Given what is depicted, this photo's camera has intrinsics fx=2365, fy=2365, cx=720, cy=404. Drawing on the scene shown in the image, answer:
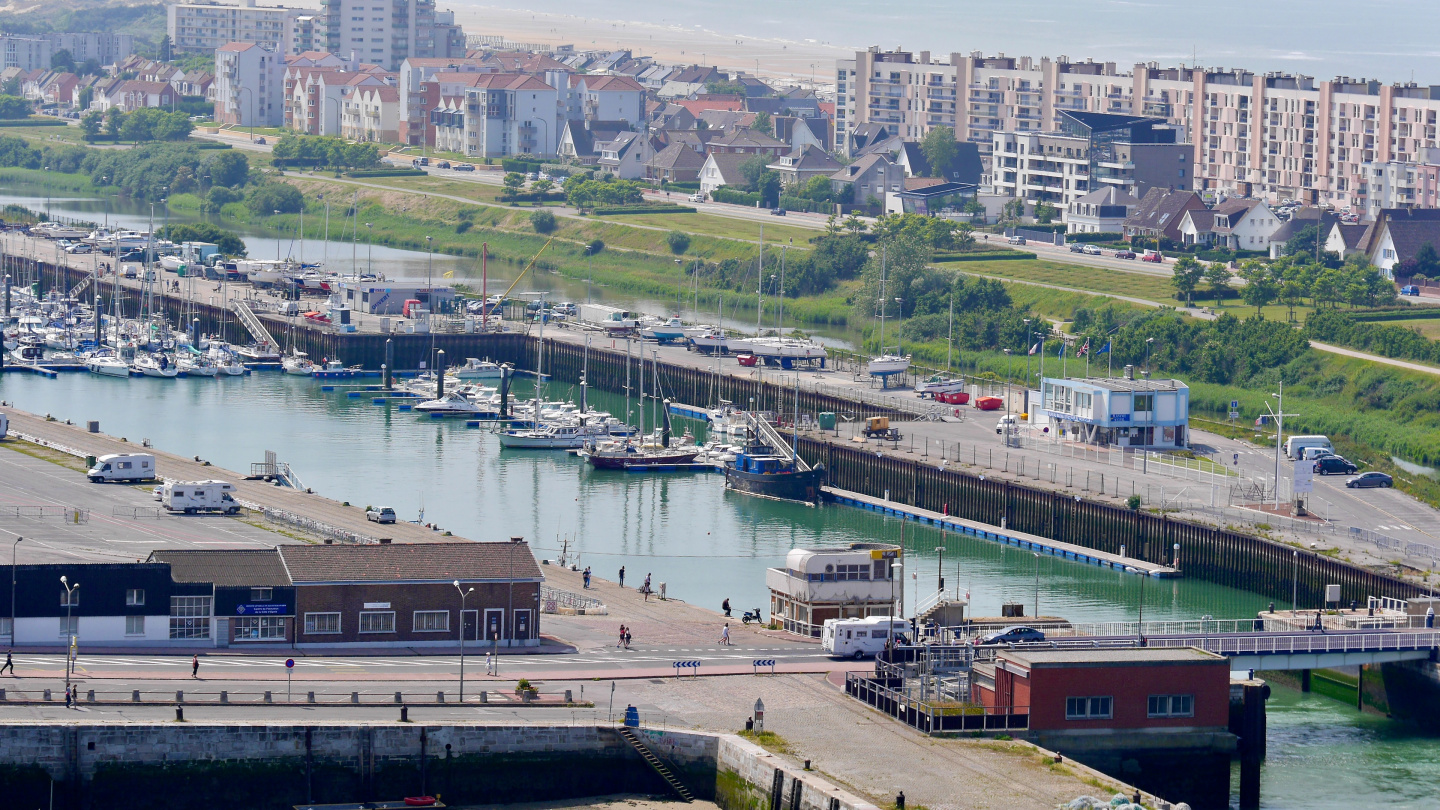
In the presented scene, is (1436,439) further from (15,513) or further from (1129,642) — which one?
(15,513)

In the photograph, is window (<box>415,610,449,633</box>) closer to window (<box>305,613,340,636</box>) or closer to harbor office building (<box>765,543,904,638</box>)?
window (<box>305,613,340,636</box>)

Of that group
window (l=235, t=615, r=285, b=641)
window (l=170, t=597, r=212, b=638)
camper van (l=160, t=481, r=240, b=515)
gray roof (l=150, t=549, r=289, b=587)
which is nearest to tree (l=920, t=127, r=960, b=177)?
camper van (l=160, t=481, r=240, b=515)

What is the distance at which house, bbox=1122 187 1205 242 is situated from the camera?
162625 millimetres

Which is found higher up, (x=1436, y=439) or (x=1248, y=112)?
(x=1248, y=112)

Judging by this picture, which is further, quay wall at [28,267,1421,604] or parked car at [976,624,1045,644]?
quay wall at [28,267,1421,604]

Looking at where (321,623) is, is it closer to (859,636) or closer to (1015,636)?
(859,636)

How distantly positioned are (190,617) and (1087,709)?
22.8m

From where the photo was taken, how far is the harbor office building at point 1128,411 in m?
94.6

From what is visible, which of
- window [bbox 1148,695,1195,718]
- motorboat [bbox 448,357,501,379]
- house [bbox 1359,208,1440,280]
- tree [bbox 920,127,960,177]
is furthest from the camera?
tree [bbox 920,127,960,177]

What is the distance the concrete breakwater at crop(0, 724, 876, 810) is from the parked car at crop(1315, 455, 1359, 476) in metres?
44.5

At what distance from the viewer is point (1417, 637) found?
64.1 meters

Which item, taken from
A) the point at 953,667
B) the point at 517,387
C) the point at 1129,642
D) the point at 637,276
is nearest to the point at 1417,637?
the point at 1129,642

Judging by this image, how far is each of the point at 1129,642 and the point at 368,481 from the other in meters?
44.2

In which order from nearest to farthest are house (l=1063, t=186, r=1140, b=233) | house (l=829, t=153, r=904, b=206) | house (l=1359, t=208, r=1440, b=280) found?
house (l=1359, t=208, r=1440, b=280), house (l=1063, t=186, r=1140, b=233), house (l=829, t=153, r=904, b=206)
